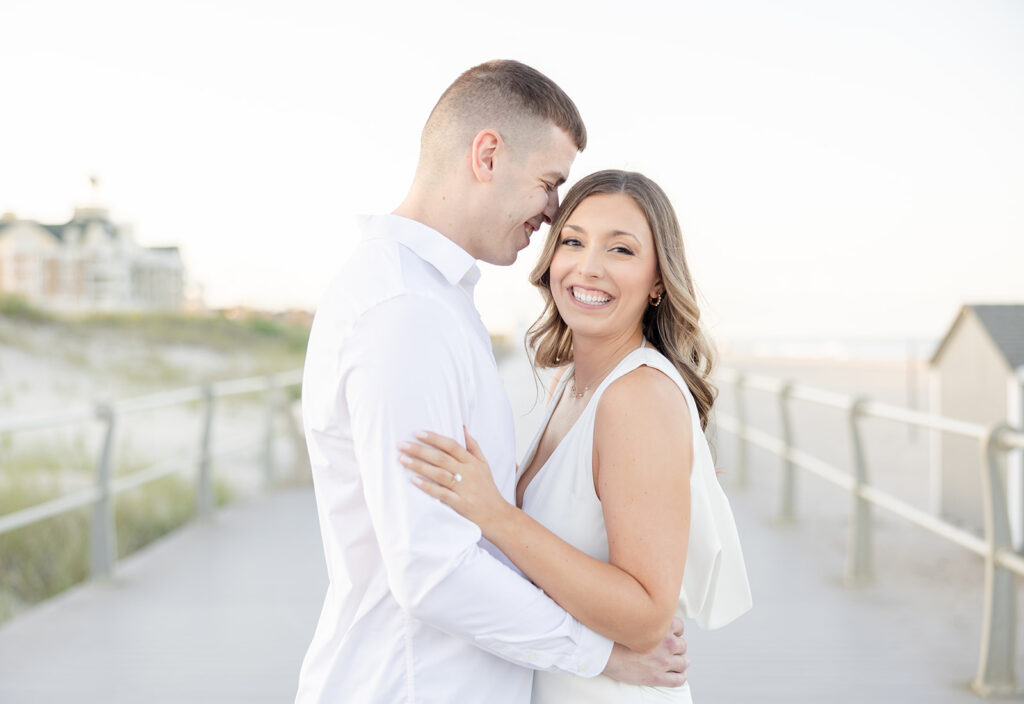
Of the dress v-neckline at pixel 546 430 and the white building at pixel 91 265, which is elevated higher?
the dress v-neckline at pixel 546 430

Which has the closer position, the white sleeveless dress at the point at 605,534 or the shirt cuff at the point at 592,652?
the shirt cuff at the point at 592,652

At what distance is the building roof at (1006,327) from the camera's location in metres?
6.09

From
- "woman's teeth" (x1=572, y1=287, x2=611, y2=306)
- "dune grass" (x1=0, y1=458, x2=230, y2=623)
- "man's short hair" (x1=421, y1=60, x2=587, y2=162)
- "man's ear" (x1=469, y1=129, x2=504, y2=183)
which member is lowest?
"dune grass" (x1=0, y1=458, x2=230, y2=623)

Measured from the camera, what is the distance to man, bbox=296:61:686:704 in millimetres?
1456

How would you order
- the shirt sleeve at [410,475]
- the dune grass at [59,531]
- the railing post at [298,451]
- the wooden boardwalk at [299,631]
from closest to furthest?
the shirt sleeve at [410,475], the wooden boardwalk at [299,631], the dune grass at [59,531], the railing post at [298,451]

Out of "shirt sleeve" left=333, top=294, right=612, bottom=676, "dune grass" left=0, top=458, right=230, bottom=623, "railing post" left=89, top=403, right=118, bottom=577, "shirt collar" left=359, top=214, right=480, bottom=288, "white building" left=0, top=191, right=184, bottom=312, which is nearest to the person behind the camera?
"shirt sleeve" left=333, top=294, right=612, bottom=676

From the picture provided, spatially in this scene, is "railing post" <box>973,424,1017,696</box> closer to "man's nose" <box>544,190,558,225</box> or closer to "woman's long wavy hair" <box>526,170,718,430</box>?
"woman's long wavy hair" <box>526,170,718,430</box>

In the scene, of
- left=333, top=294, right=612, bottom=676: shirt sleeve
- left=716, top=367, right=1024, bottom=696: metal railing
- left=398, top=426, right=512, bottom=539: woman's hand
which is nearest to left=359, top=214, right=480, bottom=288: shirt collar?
left=333, top=294, right=612, bottom=676: shirt sleeve

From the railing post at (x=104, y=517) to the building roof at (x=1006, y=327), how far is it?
5414 mm

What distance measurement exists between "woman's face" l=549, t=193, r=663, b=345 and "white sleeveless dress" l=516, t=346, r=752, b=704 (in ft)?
0.38

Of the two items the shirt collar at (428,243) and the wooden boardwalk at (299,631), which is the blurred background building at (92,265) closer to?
the wooden boardwalk at (299,631)

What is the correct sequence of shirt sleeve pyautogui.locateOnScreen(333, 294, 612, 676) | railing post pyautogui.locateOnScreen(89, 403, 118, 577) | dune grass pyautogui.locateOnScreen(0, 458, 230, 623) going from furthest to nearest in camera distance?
dune grass pyautogui.locateOnScreen(0, 458, 230, 623)
railing post pyautogui.locateOnScreen(89, 403, 118, 577)
shirt sleeve pyautogui.locateOnScreen(333, 294, 612, 676)

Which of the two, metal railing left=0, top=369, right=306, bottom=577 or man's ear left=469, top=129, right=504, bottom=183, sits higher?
man's ear left=469, top=129, right=504, bottom=183

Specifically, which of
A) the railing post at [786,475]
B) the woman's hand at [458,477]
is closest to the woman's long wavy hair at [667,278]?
the woman's hand at [458,477]
